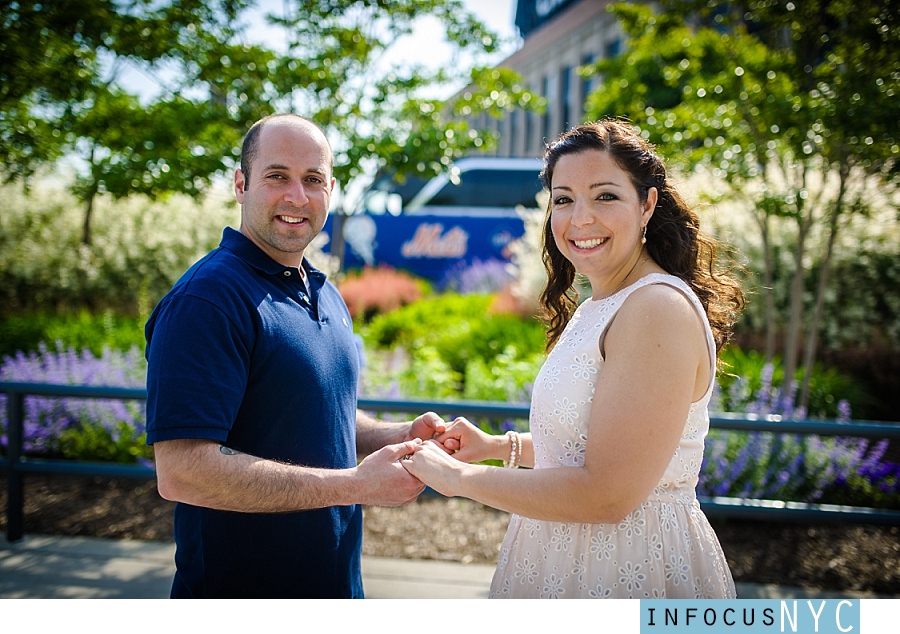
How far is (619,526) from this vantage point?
180cm

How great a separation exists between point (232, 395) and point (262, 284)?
387 millimetres

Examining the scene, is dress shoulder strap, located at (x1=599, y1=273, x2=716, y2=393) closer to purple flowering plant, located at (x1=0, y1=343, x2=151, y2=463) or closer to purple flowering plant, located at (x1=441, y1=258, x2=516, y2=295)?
purple flowering plant, located at (x1=0, y1=343, x2=151, y2=463)

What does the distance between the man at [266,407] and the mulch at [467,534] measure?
6.51 feet

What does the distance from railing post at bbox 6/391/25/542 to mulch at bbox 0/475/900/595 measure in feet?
1.04

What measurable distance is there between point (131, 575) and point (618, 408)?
10.8ft

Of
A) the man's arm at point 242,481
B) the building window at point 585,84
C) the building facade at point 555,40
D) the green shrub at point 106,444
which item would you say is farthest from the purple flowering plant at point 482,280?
the man's arm at point 242,481

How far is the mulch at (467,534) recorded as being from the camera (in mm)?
4031

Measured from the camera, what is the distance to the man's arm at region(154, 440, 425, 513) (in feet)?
5.52

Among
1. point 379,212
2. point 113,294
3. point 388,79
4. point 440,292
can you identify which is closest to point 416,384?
point 388,79

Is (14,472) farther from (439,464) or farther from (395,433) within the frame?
(439,464)

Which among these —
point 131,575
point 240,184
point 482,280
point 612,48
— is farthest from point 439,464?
point 482,280

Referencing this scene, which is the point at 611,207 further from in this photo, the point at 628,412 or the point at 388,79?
the point at 388,79

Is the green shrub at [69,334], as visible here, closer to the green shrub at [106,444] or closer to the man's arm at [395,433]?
the green shrub at [106,444]

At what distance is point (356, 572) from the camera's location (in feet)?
7.08
